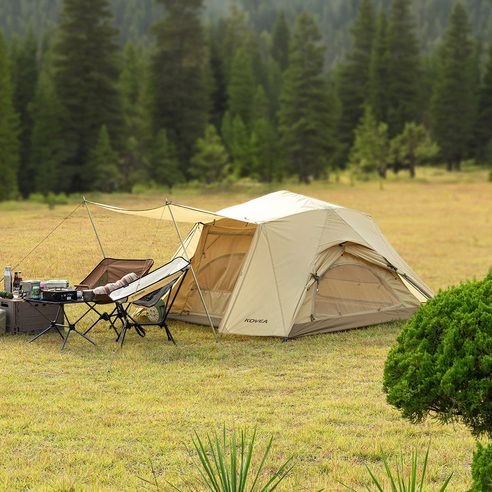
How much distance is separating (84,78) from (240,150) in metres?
10.8

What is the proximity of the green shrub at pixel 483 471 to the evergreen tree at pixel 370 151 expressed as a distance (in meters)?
40.0

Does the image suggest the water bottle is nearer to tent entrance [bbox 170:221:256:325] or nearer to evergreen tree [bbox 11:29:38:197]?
tent entrance [bbox 170:221:256:325]

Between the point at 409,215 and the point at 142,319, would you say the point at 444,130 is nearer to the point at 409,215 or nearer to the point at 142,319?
the point at 409,215

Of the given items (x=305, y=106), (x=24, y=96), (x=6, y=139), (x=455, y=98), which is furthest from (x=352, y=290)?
(x=455, y=98)

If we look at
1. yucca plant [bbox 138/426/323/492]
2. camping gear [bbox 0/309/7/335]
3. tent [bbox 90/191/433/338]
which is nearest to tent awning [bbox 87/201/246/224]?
tent [bbox 90/191/433/338]

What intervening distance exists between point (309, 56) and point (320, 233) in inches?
1486

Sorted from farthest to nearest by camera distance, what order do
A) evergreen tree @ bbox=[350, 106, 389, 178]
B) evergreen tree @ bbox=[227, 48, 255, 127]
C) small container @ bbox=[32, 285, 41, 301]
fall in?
1. evergreen tree @ bbox=[227, 48, 255, 127]
2. evergreen tree @ bbox=[350, 106, 389, 178]
3. small container @ bbox=[32, 285, 41, 301]

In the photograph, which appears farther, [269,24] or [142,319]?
[269,24]

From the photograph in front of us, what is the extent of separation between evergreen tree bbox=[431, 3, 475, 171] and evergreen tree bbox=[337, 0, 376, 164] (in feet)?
18.8

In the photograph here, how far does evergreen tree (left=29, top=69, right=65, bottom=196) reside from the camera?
3503 cm

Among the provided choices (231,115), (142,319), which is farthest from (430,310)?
(231,115)

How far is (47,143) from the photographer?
36031 mm

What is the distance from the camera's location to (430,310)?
310 centimetres

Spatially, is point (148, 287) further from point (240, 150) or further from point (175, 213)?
point (240, 150)
